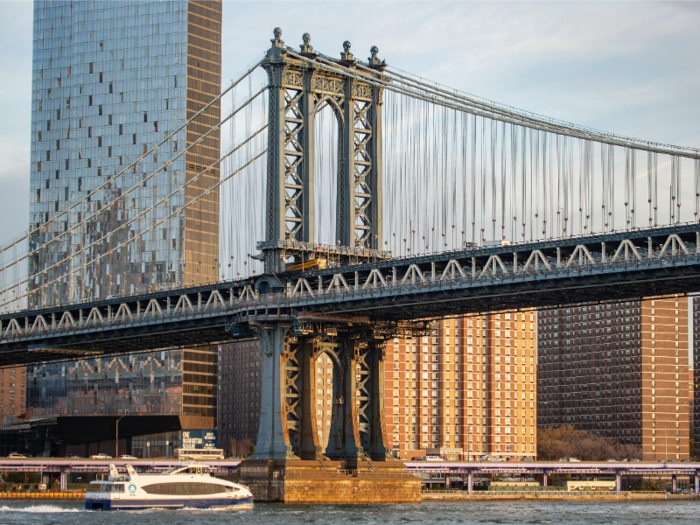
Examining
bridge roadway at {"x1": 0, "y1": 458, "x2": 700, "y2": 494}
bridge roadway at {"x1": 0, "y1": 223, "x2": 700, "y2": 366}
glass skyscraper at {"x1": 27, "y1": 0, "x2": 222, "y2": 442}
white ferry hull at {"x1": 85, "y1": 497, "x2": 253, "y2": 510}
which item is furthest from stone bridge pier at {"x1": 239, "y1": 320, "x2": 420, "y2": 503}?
glass skyscraper at {"x1": 27, "y1": 0, "x2": 222, "y2": 442}

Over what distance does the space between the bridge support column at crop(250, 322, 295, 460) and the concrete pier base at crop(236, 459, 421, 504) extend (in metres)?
0.96

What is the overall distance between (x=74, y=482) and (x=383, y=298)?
83.7 meters

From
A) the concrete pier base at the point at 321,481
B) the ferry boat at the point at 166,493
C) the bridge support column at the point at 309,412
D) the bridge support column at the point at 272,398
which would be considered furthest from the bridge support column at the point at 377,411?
the ferry boat at the point at 166,493

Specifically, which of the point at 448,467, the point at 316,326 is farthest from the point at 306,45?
the point at 448,467

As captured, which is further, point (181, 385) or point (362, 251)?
point (181, 385)

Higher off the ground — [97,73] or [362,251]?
[97,73]

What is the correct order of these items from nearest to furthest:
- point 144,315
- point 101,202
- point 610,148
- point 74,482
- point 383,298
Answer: point 610,148 → point 383,298 → point 144,315 → point 74,482 → point 101,202

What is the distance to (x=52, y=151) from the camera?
178 meters

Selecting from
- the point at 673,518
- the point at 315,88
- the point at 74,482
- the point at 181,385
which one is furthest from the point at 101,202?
the point at 673,518

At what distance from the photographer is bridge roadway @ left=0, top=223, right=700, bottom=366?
77.5 m

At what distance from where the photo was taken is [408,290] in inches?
3450

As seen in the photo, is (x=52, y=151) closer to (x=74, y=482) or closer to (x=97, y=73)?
(x=97, y=73)

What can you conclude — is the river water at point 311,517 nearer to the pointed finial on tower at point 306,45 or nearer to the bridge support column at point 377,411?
the bridge support column at point 377,411

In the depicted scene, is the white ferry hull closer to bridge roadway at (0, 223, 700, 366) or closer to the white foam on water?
the white foam on water
